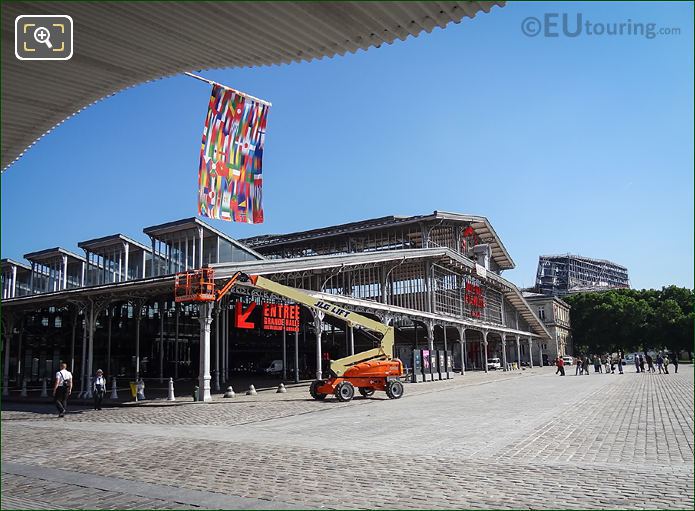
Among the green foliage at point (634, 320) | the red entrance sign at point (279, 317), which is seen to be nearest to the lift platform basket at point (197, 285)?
the red entrance sign at point (279, 317)

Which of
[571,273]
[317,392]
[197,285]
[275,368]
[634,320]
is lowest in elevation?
[275,368]

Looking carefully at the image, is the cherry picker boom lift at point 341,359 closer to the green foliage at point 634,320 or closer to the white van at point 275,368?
the white van at point 275,368

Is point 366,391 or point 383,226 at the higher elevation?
point 383,226

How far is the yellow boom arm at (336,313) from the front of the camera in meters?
21.8

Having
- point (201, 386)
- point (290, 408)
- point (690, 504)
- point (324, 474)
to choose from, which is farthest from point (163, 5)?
point (201, 386)

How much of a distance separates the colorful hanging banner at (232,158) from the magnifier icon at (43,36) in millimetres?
11047

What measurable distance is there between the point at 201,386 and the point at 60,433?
8871 millimetres

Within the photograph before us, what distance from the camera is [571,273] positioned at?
529 ft

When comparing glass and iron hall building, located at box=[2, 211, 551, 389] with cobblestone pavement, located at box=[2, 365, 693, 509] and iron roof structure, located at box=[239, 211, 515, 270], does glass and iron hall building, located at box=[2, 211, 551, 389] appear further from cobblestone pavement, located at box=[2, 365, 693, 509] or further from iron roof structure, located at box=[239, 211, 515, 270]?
cobblestone pavement, located at box=[2, 365, 693, 509]

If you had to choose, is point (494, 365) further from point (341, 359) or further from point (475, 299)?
point (341, 359)

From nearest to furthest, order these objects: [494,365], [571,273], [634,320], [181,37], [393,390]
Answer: [181,37]
[393,390]
[494,365]
[634,320]
[571,273]

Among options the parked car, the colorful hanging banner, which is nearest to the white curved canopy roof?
the colorful hanging banner

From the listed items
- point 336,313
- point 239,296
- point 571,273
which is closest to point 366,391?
point 336,313
